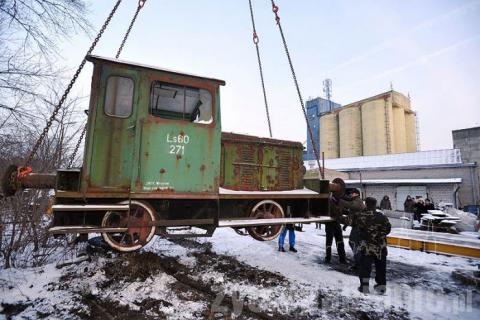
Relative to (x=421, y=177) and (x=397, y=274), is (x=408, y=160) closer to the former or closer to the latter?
(x=421, y=177)

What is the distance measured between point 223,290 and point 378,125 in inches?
1299

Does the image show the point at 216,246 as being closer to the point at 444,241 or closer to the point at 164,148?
the point at 164,148

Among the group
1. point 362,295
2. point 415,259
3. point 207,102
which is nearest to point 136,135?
point 207,102

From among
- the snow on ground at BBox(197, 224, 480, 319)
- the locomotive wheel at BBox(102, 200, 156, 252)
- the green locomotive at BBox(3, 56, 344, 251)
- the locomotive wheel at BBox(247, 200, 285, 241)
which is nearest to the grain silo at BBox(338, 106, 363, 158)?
the snow on ground at BBox(197, 224, 480, 319)

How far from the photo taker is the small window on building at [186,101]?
489 centimetres

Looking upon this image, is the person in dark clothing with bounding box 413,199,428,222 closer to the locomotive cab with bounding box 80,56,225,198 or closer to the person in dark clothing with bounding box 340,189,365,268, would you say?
the person in dark clothing with bounding box 340,189,365,268

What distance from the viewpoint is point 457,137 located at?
81.4 feet

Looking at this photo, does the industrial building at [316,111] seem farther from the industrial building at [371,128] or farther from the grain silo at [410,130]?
the grain silo at [410,130]

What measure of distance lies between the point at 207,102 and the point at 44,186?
2.92 metres

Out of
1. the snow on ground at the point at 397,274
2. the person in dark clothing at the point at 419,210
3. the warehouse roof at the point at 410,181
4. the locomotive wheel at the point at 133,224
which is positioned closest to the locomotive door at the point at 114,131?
the locomotive wheel at the point at 133,224

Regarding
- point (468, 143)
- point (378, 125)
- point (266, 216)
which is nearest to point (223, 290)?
point (266, 216)

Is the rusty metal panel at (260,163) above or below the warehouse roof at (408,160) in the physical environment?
below

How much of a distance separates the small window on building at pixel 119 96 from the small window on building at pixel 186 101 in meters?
0.42

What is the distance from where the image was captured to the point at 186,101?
500 centimetres
